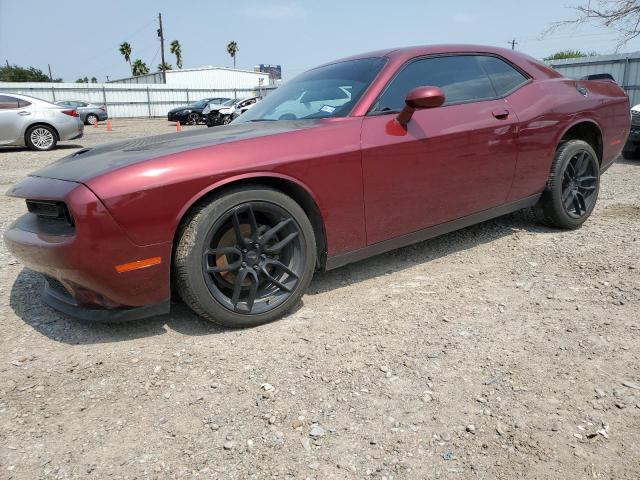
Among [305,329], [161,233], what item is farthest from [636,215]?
[161,233]

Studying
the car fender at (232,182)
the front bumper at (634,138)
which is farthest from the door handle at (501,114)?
the front bumper at (634,138)

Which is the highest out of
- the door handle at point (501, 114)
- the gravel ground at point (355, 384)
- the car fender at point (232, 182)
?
the door handle at point (501, 114)

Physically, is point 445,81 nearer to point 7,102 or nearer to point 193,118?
point 7,102

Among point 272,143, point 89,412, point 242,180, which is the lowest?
point 89,412

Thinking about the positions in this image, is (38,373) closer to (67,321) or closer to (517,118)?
(67,321)

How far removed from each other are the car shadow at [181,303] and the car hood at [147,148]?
839mm

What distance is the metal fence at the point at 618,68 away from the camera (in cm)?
1289

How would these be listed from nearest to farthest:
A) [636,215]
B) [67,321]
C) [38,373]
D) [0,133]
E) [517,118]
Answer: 1. [38,373]
2. [67,321]
3. [517,118]
4. [636,215]
5. [0,133]

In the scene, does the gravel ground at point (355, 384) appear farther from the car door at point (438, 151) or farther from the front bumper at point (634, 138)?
the front bumper at point (634, 138)

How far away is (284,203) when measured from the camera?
2615 millimetres

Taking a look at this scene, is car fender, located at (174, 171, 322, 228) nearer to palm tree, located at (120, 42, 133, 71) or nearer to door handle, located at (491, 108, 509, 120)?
door handle, located at (491, 108, 509, 120)

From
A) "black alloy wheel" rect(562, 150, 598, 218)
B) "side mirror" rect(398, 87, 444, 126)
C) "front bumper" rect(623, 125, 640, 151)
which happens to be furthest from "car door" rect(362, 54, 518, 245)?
"front bumper" rect(623, 125, 640, 151)

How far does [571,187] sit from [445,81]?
1.57m

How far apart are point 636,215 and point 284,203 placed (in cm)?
374
